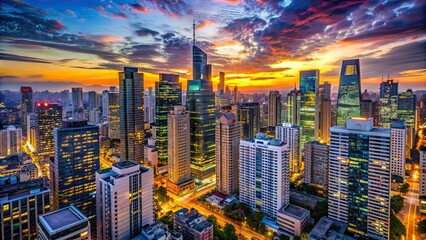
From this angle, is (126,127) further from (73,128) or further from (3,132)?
(3,132)

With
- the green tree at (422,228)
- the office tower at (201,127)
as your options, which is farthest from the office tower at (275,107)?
the green tree at (422,228)

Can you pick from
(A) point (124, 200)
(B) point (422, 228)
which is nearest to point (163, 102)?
(A) point (124, 200)

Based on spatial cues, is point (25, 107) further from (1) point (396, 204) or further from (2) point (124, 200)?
(1) point (396, 204)

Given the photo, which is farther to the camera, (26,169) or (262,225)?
(26,169)

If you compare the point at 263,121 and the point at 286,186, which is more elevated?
the point at 263,121

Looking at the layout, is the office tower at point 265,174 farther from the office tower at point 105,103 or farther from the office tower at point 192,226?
the office tower at point 105,103

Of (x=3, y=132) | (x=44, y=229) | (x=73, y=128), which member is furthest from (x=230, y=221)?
(x=3, y=132)

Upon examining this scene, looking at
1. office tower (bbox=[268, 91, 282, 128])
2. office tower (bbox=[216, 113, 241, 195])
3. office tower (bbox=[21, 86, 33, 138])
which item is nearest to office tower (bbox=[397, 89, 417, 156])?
office tower (bbox=[268, 91, 282, 128])
